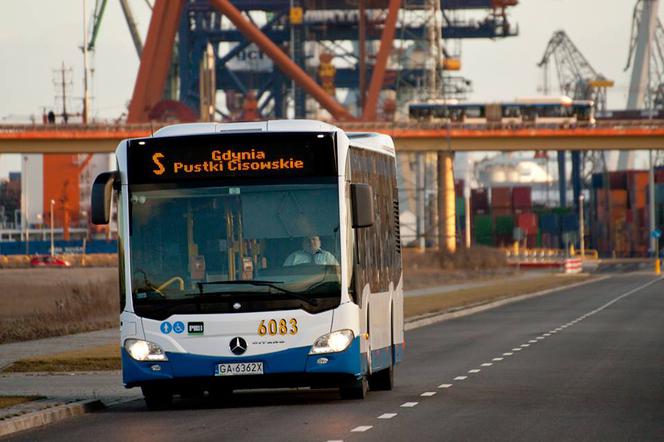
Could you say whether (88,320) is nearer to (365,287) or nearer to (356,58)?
(365,287)

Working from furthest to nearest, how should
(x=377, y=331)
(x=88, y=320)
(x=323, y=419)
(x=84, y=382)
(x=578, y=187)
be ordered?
(x=578, y=187) → (x=88, y=320) → (x=84, y=382) → (x=377, y=331) → (x=323, y=419)

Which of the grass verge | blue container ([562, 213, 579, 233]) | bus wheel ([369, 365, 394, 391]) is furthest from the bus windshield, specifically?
blue container ([562, 213, 579, 233])

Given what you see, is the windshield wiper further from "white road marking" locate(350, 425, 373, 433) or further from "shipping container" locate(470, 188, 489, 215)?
"shipping container" locate(470, 188, 489, 215)

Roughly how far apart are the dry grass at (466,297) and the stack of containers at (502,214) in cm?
8169

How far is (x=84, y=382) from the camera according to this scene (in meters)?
21.3

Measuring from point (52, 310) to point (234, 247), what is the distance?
33526 millimetres

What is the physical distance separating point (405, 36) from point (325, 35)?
8.61m

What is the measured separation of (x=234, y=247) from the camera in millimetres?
16500

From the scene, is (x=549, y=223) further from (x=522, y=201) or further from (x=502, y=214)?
(x=522, y=201)

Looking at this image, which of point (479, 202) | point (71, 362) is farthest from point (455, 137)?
point (71, 362)

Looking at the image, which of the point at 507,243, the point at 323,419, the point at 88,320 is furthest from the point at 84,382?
the point at 507,243

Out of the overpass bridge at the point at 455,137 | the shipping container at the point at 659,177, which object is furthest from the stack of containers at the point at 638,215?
the overpass bridge at the point at 455,137

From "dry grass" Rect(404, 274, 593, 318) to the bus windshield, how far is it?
24.6 meters

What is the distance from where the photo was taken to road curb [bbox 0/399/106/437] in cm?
1488
